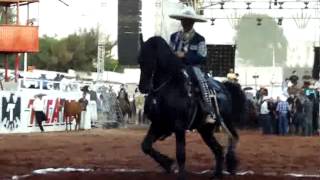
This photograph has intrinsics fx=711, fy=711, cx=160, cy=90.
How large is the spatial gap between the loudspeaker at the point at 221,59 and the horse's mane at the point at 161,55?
34460 millimetres

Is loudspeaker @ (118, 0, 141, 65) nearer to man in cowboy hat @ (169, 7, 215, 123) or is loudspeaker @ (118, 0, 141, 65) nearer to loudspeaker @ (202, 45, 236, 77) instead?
loudspeaker @ (202, 45, 236, 77)

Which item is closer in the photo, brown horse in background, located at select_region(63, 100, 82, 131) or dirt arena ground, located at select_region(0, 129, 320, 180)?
dirt arena ground, located at select_region(0, 129, 320, 180)

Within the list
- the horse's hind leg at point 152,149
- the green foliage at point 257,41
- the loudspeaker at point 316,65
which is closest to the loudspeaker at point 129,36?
the green foliage at point 257,41

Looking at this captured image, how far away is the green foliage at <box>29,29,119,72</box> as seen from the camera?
86.7 meters

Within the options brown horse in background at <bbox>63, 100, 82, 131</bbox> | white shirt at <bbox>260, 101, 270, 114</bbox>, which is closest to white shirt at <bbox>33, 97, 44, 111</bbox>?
brown horse in background at <bbox>63, 100, 82, 131</bbox>

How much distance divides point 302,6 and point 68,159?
3284cm

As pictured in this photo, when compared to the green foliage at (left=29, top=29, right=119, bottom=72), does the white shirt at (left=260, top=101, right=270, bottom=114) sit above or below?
below

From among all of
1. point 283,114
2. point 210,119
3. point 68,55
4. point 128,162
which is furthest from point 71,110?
point 68,55

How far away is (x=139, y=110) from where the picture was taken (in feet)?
139

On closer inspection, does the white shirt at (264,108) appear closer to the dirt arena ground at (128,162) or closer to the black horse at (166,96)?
the dirt arena ground at (128,162)

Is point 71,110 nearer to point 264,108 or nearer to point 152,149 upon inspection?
point 264,108

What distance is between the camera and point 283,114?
31.6 meters

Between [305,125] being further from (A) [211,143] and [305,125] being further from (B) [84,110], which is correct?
(A) [211,143]

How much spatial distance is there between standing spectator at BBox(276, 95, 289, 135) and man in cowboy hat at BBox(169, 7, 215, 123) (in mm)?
21358
